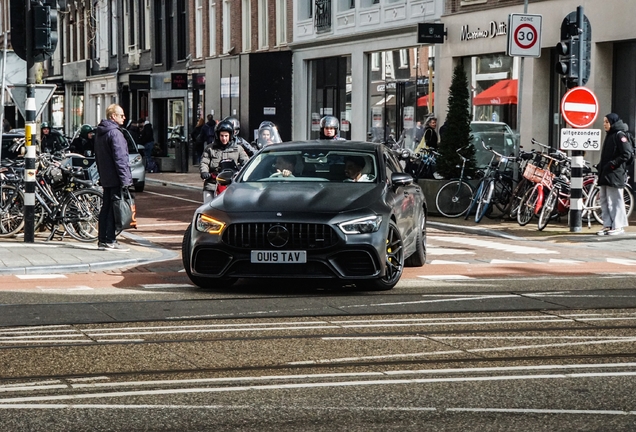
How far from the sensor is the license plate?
37.3ft

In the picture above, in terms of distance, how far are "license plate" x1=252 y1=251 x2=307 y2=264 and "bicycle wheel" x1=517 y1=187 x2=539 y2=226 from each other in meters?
9.77

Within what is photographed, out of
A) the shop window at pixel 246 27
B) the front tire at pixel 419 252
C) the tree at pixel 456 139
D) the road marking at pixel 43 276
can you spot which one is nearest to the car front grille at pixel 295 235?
the road marking at pixel 43 276

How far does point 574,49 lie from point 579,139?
52.5 inches

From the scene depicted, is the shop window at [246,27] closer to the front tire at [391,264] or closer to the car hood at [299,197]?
the car hood at [299,197]

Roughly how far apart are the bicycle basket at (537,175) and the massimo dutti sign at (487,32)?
925cm

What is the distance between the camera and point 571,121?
19359 mm

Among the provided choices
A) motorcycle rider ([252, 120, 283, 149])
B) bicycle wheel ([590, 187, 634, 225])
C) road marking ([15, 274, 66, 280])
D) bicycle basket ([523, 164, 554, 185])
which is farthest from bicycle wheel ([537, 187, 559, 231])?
road marking ([15, 274, 66, 280])

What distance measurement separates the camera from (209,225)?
460 inches

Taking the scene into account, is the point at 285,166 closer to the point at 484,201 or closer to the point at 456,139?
the point at 484,201

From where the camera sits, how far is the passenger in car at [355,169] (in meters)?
12.7

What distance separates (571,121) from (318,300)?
912 centimetres

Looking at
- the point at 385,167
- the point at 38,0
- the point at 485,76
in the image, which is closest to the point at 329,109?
the point at 485,76

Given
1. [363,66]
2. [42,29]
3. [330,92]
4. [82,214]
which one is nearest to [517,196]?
[82,214]

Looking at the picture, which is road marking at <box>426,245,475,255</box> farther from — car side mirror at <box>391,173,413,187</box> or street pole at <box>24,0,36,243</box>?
street pole at <box>24,0,36,243</box>
